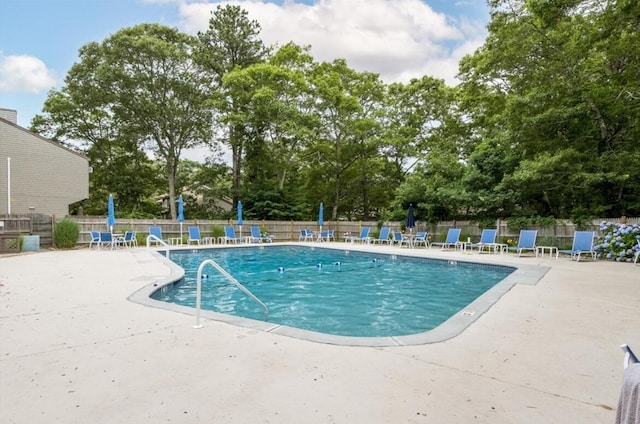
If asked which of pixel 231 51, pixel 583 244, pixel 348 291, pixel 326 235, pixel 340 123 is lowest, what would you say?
pixel 348 291

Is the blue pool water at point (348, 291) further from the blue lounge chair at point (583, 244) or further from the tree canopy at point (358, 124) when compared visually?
the tree canopy at point (358, 124)

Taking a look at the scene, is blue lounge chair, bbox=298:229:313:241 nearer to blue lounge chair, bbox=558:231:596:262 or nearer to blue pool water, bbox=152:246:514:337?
blue pool water, bbox=152:246:514:337

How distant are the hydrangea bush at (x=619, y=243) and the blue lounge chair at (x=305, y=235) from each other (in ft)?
43.1

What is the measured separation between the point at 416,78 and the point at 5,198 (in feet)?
75.9

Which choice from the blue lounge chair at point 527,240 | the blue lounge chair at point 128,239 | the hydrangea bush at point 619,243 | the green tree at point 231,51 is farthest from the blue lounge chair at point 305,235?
the hydrangea bush at point 619,243

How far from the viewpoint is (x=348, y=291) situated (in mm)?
7539

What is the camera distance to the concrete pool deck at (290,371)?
7.01 ft

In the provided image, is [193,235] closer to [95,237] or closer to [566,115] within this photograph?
[95,237]

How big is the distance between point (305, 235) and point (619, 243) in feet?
45.1

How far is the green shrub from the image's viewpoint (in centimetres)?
1383

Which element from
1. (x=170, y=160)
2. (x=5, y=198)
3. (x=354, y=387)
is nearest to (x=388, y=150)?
(x=170, y=160)

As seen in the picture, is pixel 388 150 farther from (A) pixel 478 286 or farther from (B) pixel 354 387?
(B) pixel 354 387

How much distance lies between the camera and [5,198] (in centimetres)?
1695

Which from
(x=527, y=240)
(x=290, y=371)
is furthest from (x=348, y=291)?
(x=527, y=240)
